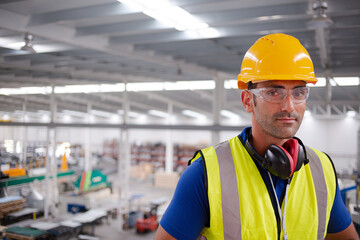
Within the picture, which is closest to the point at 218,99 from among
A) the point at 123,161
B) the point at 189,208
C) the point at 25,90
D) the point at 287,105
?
the point at 123,161

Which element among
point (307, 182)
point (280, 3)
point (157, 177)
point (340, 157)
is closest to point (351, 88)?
point (340, 157)

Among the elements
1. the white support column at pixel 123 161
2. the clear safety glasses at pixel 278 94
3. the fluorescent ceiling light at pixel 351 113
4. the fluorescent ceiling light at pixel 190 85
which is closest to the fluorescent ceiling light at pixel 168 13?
the clear safety glasses at pixel 278 94

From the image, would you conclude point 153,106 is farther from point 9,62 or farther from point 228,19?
point 228,19

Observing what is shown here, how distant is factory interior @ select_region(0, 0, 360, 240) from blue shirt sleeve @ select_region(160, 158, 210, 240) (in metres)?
2.59

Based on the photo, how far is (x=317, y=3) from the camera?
3.09 metres

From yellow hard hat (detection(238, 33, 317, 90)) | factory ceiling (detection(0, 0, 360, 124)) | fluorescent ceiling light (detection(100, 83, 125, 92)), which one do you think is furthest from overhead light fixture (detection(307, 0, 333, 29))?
fluorescent ceiling light (detection(100, 83, 125, 92))

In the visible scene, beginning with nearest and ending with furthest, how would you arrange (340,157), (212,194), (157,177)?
(212,194) → (340,157) → (157,177)

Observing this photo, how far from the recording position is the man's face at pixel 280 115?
1.30 metres

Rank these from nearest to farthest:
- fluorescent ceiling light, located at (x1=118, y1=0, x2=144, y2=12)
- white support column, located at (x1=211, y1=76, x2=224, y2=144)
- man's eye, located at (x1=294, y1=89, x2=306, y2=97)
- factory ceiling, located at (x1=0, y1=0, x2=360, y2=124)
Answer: man's eye, located at (x1=294, y1=89, x2=306, y2=97) < fluorescent ceiling light, located at (x1=118, y1=0, x2=144, y2=12) < factory ceiling, located at (x1=0, y1=0, x2=360, y2=124) < white support column, located at (x1=211, y1=76, x2=224, y2=144)

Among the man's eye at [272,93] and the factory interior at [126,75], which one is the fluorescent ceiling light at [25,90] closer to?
the factory interior at [126,75]

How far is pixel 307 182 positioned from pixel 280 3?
2.98 m

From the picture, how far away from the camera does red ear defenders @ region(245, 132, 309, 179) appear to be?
1.28 m

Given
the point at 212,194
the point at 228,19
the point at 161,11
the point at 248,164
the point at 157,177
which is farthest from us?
the point at 157,177

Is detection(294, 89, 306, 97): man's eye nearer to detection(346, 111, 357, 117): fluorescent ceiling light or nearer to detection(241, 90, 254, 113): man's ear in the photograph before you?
detection(241, 90, 254, 113): man's ear
